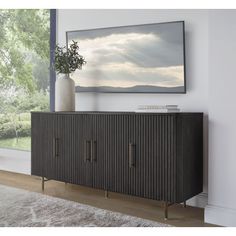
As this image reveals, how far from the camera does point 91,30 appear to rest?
11.4 ft

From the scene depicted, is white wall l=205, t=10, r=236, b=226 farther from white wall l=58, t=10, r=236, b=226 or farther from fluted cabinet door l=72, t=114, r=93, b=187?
fluted cabinet door l=72, t=114, r=93, b=187

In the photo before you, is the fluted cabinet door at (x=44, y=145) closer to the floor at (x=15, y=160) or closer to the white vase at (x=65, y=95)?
the white vase at (x=65, y=95)

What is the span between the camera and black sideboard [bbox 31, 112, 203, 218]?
96.7 inches

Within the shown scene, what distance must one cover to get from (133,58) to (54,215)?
1542mm

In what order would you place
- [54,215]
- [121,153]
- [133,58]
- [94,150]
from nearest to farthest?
[54,215], [121,153], [94,150], [133,58]

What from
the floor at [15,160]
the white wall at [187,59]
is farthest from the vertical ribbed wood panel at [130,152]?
the floor at [15,160]

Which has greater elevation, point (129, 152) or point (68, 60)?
point (68, 60)

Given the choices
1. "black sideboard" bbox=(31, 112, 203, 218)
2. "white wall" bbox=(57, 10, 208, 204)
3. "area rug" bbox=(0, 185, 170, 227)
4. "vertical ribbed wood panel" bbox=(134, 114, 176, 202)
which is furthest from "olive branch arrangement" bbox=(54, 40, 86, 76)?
"area rug" bbox=(0, 185, 170, 227)

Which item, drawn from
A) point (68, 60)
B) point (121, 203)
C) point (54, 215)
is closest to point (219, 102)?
point (121, 203)

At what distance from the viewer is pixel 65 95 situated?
3.34m

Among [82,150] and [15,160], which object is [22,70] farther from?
Answer: [82,150]

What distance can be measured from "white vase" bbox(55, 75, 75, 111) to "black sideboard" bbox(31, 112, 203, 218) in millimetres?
183

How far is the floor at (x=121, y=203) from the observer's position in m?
2.55

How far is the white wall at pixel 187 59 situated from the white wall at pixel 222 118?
0.32 meters
